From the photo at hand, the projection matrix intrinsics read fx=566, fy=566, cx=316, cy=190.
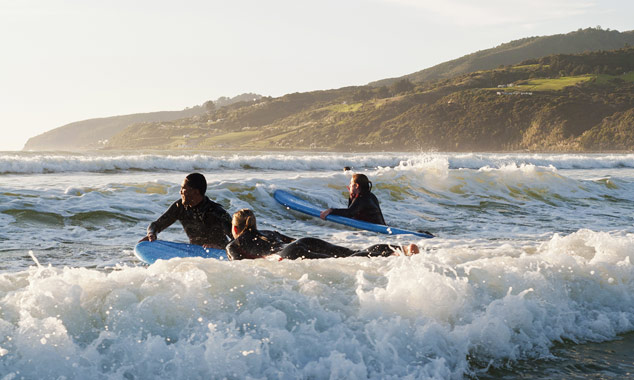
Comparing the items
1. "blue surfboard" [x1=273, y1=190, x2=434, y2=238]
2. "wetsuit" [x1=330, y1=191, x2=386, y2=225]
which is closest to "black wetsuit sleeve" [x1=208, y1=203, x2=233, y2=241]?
"wetsuit" [x1=330, y1=191, x2=386, y2=225]

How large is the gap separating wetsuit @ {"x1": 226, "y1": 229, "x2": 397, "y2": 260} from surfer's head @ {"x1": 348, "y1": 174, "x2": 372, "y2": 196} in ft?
10.6

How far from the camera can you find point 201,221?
24.1ft

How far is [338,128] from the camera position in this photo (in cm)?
11450

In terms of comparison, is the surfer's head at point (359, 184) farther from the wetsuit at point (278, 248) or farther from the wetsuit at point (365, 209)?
the wetsuit at point (278, 248)

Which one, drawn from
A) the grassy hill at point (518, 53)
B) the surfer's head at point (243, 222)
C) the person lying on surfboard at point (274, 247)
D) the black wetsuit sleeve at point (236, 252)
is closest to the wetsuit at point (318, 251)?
the person lying on surfboard at point (274, 247)

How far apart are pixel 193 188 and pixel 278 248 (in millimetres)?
1417

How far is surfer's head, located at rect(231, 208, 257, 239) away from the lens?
256 inches

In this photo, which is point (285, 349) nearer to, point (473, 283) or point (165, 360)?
point (165, 360)

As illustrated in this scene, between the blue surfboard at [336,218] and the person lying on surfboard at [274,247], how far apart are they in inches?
131

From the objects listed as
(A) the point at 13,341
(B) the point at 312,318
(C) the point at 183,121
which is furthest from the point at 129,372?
(C) the point at 183,121

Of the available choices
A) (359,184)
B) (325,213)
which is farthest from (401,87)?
(359,184)

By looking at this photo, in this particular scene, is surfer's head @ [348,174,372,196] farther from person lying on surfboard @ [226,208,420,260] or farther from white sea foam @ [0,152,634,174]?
white sea foam @ [0,152,634,174]

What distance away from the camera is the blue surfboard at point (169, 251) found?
699 centimetres

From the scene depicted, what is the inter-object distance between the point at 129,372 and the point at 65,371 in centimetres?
38
